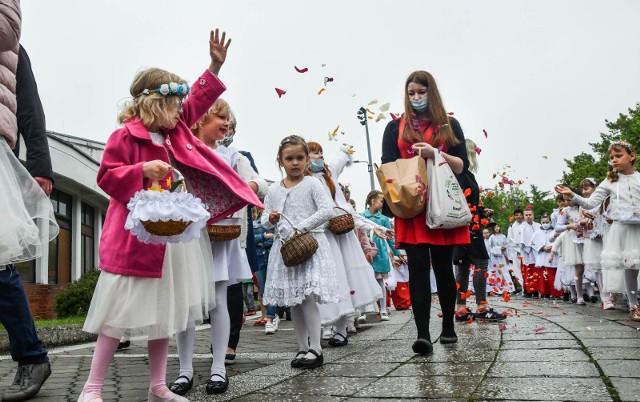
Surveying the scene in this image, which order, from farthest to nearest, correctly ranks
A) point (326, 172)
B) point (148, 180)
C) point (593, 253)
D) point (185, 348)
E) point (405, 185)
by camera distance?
1. point (593, 253)
2. point (326, 172)
3. point (405, 185)
4. point (185, 348)
5. point (148, 180)

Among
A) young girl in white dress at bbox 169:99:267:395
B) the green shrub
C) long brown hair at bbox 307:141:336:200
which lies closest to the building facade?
the green shrub

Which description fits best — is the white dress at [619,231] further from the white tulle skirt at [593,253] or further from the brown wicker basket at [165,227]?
the brown wicker basket at [165,227]

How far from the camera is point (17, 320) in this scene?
361 centimetres

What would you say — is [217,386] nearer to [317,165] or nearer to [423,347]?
[423,347]

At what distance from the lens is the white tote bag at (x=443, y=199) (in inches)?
186

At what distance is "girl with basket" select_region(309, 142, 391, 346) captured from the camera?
5934mm

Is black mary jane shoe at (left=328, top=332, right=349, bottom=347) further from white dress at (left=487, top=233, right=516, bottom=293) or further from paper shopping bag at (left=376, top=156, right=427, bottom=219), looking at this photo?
white dress at (left=487, top=233, right=516, bottom=293)

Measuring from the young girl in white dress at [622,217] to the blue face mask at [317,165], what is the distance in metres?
2.92

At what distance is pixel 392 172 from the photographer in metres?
4.88

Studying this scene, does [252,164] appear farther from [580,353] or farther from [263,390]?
[580,353]

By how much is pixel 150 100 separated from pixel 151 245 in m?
0.77

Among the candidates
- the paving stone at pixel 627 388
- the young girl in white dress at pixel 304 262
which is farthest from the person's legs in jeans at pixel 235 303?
the paving stone at pixel 627 388

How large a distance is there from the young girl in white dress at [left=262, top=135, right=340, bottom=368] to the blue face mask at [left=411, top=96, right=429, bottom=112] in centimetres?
93

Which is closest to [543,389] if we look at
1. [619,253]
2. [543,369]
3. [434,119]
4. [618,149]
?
[543,369]
